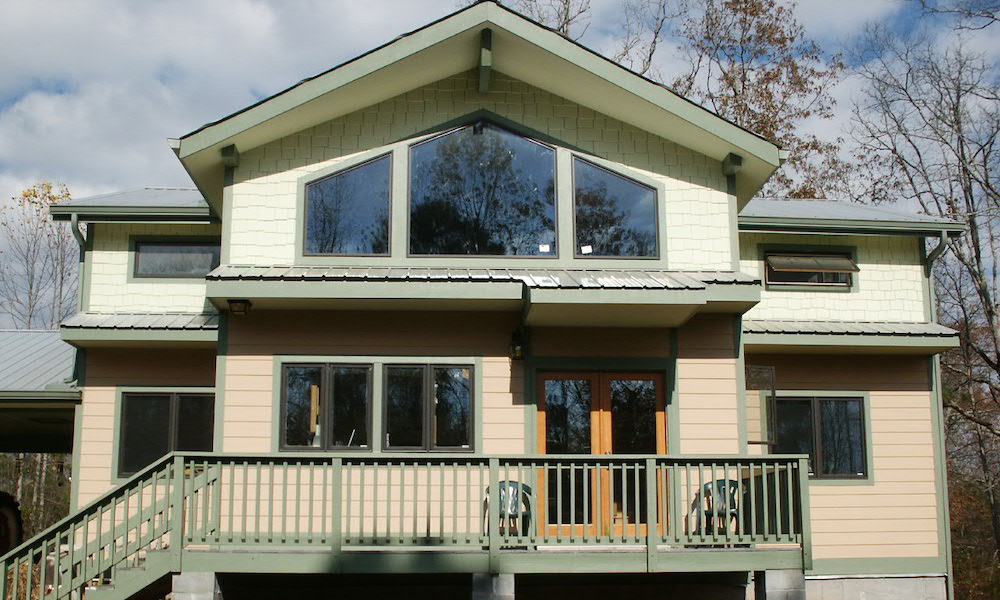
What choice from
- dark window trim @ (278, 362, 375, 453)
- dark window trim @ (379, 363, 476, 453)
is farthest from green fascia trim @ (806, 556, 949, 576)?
dark window trim @ (278, 362, 375, 453)

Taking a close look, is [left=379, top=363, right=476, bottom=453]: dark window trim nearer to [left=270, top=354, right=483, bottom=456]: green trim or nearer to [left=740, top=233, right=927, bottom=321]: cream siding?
[left=270, top=354, right=483, bottom=456]: green trim

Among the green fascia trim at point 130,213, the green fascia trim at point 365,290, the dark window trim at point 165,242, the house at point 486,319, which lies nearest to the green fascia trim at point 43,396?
the house at point 486,319

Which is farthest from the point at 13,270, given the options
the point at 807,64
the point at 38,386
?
the point at 807,64

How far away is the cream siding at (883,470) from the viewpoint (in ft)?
43.7

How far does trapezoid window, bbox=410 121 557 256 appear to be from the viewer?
37.2ft

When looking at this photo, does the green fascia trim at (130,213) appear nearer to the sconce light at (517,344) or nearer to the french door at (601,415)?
the sconce light at (517,344)

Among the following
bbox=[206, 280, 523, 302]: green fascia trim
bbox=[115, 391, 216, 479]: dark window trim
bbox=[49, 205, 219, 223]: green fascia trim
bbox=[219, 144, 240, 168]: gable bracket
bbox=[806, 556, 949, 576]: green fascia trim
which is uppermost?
bbox=[219, 144, 240, 168]: gable bracket

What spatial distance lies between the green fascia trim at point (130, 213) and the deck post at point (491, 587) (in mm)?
6797

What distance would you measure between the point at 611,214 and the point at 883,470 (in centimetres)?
573

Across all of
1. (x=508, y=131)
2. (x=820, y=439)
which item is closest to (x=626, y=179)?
(x=508, y=131)

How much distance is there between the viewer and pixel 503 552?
930 centimetres

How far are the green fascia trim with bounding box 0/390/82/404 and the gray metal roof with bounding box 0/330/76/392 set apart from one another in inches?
4.0

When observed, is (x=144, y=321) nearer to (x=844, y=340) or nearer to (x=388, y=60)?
(x=388, y=60)

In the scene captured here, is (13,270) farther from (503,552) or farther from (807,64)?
(503,552)
